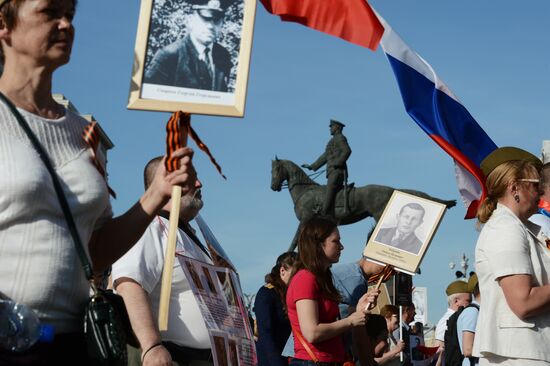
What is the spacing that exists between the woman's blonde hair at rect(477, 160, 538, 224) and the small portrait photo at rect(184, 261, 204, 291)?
142 centimetres

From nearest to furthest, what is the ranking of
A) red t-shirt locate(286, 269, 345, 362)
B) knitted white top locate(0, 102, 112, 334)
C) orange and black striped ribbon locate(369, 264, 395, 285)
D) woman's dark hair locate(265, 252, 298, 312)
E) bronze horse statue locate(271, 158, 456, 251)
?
1. knitted white top locate(0, 102, 112, 334)
2. red t-shirt locate(286, 269, 345, 362)
3. woman's dark hair locate(265, 252, 298, 312)
4. orange and black striped ribbon locate(369, 264, 395, 285)
5. bronze horse statue locate(271, 158, 456, 251)

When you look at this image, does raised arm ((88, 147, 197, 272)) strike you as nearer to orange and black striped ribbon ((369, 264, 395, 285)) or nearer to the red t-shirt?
the red t-shirt

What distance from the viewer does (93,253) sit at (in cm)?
292

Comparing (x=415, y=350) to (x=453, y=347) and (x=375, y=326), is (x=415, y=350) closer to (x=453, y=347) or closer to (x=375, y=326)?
(x=453, y=347)

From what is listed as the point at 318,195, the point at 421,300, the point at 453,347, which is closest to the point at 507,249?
the point at 453,347

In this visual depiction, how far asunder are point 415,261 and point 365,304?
1.71m

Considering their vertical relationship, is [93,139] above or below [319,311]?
above

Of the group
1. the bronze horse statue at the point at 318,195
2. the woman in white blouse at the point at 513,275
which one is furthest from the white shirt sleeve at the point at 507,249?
the bronze horse statue at the point at 318,195

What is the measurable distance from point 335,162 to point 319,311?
22.0 m

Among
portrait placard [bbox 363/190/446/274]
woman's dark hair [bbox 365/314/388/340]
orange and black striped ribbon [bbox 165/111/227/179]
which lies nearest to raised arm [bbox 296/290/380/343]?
portrait placard [bbox 363/190/446/274]

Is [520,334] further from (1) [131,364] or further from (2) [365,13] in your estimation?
(2) [365,13]

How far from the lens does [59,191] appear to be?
8.50ft

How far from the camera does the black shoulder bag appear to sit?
2553 mm

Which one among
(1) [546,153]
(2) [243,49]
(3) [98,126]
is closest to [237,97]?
(2) [243,49]
